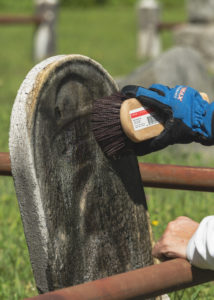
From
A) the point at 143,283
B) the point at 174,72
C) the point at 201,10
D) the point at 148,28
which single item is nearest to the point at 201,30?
the point at 201,10

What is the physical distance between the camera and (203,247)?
152 centimetres

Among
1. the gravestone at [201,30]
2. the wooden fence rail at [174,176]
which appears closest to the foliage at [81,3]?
the gravestone at [201,30]

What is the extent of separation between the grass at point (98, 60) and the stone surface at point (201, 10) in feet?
4.19

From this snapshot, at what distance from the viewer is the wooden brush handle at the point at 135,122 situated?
1.61 metres

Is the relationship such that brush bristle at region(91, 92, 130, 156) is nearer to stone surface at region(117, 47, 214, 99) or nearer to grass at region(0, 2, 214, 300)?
grass at region(0, 2, 214, 300)

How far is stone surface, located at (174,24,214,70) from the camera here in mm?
9672

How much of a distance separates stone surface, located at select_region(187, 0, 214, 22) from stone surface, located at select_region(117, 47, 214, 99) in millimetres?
3833

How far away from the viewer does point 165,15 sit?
20.5 meters

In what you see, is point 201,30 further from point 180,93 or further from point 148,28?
point 180,93

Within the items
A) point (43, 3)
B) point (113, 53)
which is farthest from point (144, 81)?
point (113, 53)

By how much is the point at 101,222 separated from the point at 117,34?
13.4 m

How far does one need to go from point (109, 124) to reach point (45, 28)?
8.95m

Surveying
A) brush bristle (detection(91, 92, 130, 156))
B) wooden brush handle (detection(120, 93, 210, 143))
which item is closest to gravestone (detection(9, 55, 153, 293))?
brush bristle (detection(91, 92, 130, 156))

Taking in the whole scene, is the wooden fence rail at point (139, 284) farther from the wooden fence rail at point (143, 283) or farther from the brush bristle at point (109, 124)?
the brush bristle at point (109, 124)
